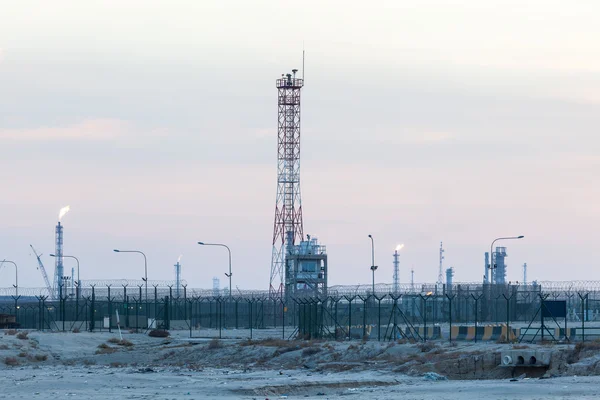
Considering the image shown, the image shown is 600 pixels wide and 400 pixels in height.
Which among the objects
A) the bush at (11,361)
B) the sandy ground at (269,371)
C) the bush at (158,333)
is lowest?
the bush at (11,361)

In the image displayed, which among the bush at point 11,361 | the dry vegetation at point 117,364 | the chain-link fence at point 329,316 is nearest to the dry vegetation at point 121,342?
the chain-link fence at point 329,316

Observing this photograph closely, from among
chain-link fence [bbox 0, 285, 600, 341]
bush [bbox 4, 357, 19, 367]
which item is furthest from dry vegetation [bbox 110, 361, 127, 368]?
chain-link fence [bbox 0, 285, 600, 341]

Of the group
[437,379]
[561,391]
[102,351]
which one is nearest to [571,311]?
[102,351]

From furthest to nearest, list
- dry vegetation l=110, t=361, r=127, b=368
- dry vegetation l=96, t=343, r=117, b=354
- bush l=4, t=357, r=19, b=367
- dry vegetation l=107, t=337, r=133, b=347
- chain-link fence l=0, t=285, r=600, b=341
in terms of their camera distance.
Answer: dry vegetation l=107, t=337, r=133, b=347, chain-link fence l=0, t=285, r=600, b=341, dry vegetation l=96, t=343, r=117, b=354, bush l=4, t=357, r=19, b=367, dry vegetation l=110, t=361, r=127, b=368

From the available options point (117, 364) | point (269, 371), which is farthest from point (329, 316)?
point (269, 371)

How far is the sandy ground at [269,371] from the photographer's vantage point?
33344 millimetres

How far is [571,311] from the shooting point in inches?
3494

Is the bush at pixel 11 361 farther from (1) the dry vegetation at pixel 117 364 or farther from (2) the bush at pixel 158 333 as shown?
(2) the bush at pixel 158 333

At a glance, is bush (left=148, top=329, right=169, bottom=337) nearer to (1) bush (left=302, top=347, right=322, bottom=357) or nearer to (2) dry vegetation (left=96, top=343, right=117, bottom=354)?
(2) dry vegetation (left=96, top=343, right=117, bottom=354)

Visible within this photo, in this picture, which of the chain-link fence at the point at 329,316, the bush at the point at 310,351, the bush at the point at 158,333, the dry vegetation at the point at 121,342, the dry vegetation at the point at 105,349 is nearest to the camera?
the bush at the point at 310,351

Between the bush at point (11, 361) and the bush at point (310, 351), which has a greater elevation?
the bush at point (310, 351)

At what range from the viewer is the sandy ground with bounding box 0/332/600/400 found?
3334 cm

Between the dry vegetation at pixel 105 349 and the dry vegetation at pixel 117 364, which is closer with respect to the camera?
the dry vegetation at pixel 117 364

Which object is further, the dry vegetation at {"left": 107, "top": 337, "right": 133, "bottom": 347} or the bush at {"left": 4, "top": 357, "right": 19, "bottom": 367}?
the dry vegetation at {"left": 107, "top": 337, "right": 133, "bottom": 347}
